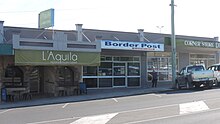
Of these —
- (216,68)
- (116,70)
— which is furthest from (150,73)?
(216,68)

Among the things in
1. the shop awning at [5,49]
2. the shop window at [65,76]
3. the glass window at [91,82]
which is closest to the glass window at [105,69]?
the glass window at [91,82]

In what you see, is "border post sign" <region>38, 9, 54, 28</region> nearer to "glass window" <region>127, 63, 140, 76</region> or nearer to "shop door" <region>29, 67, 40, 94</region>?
"shop door" <region>29, 67, 40, 94</region>

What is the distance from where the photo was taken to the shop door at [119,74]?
2988cm

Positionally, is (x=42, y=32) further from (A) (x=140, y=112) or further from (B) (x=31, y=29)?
(A) (x=140, y=112)

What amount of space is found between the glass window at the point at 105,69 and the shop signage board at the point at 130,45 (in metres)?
3.12

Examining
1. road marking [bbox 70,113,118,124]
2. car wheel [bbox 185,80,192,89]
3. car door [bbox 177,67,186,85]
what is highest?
car door [bbox 177,67,186,85]

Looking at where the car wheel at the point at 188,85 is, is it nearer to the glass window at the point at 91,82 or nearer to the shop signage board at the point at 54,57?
the glass window at the point at 91,82

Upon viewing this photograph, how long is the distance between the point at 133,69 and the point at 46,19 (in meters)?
8.77

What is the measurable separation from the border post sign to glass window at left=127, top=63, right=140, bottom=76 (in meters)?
8.07

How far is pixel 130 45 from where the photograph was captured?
27094 millimetres

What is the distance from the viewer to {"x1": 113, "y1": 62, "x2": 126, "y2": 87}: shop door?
98.0 feet

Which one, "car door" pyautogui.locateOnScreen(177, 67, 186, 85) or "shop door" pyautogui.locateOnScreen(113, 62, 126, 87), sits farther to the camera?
"shop door" pyautogui.locateOnScreen(113, 62, 126, 87)

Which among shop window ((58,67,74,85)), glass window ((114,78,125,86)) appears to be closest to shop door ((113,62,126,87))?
glass window ((114,78,125,86))

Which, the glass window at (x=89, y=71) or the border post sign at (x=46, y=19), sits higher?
the border post sign at (x=46, y=19)
